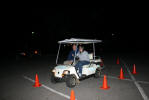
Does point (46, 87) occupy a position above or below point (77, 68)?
below

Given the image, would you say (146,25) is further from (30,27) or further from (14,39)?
(14,39)

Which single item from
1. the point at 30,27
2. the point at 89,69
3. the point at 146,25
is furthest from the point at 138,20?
the point at 89,69

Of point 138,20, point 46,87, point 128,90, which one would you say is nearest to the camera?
point 128,90

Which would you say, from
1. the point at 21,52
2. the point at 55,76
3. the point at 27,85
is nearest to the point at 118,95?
the point at 55,76

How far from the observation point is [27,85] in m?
8.75

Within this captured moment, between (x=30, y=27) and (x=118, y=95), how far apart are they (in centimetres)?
4878

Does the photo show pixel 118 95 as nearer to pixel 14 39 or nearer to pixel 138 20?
pixel 14 39

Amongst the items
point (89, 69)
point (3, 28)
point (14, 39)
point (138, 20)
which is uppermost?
point (138, 20)

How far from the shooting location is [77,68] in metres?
8.52

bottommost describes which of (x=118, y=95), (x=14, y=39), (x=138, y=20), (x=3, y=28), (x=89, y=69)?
(x=118, y=95)

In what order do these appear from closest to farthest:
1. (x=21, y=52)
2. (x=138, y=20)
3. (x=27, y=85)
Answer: (x=27, y=85) < (x=21, y=52) < (x=138, y=20)

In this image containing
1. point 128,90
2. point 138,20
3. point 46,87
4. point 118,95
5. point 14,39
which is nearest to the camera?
point 118,95

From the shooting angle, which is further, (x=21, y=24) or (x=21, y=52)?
(x=21, y=24)

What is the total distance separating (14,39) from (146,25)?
189 feet
